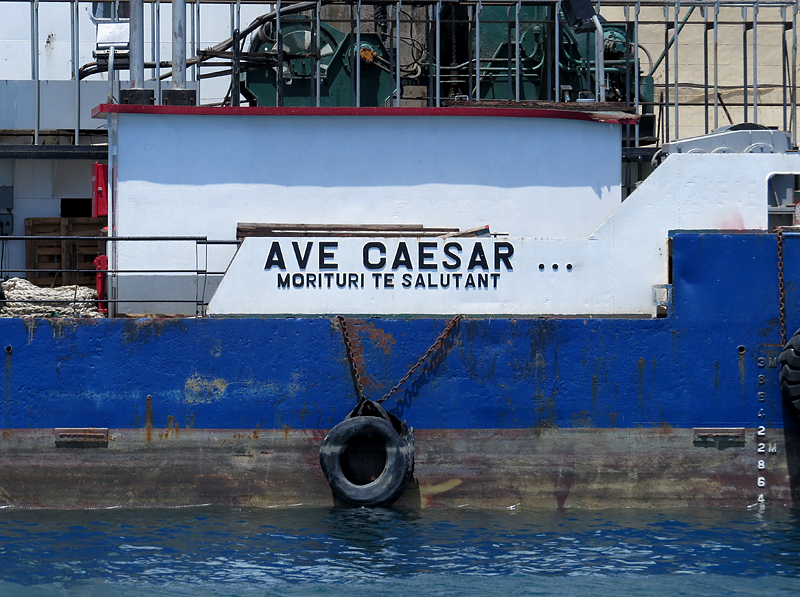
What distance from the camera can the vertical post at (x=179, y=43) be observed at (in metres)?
10.4

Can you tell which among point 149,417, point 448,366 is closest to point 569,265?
point 448,366

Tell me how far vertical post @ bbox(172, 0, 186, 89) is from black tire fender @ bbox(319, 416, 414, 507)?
4.58 m

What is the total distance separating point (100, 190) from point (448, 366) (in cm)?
471

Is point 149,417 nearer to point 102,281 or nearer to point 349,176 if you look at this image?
point 102,281

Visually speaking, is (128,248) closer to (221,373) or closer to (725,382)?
(221,373)

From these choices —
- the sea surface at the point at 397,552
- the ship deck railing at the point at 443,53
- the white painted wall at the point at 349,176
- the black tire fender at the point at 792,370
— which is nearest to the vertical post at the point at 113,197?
the white painted wall at the point at 349,176

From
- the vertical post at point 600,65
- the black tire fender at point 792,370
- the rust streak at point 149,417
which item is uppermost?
the vertical post at point 600,65

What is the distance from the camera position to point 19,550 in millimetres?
7656

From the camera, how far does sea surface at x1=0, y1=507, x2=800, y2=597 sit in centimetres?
701

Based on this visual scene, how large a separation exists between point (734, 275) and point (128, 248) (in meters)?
6.15

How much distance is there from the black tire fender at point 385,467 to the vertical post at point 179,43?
4.58 meters

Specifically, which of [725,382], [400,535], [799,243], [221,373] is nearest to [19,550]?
[221,373]

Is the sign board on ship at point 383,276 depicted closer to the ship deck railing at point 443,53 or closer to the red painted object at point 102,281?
the red painted object at point 102,281

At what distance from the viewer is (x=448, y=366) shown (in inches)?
342
